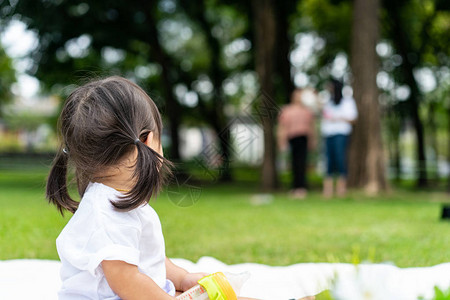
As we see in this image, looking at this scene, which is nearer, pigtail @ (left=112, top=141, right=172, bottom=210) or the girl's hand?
pigtail @ (left=112, top=141, right=172, bottom=210)

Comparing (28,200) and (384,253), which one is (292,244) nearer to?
(384,253)

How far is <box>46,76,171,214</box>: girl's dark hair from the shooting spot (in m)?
1.82

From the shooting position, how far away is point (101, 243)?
1.75 metres

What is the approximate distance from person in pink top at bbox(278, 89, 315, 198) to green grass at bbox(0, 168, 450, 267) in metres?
1.43

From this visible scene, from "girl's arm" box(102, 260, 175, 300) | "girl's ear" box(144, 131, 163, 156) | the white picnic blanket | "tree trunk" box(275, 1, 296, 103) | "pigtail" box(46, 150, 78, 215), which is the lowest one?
the white picnic blanket

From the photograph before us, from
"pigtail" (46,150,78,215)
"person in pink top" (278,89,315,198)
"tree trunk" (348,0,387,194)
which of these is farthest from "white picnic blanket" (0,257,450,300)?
"tree trunk" (348,0,387,194)

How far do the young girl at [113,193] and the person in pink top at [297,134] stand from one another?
712cm

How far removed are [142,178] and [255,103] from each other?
113 cm

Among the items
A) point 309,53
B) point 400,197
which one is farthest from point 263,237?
point 309,53

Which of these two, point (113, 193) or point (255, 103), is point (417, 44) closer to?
point (255, 103)

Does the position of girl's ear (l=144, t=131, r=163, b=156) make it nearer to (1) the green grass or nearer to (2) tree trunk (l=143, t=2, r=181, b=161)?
(1) the green grass

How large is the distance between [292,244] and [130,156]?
2924 millimetres

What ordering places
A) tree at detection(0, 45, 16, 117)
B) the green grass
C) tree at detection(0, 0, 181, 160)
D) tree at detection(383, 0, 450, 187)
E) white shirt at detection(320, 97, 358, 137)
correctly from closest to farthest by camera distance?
1. the green grass
2. white shirt at detection(320, 97, 358, 137)
3. tree at detection(0, 0, 181, 160)
4. tree at detection(383, 0, 450, 187)
5. tree at detection(0, 45, 16, 117)

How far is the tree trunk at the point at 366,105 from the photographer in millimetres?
9344
